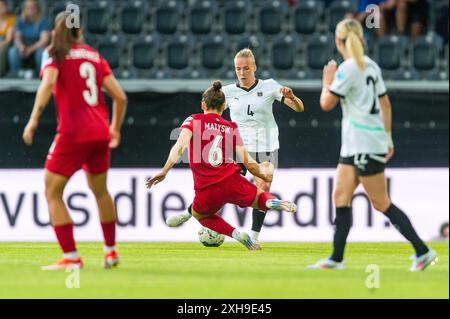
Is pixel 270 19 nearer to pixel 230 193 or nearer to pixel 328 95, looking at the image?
pixel 230 193

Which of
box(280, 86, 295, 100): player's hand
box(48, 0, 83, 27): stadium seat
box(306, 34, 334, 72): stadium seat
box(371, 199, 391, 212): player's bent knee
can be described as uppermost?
box(48, 0, 83, 27): stadium seat

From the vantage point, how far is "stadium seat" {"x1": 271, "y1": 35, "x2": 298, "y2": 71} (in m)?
17.3

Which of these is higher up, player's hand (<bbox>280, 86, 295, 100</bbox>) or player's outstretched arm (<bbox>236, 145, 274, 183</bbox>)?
player's hand (<bbox>280, 86, 295, 100</bbox>)

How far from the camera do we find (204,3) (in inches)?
712

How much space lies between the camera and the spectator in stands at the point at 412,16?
18.2 m

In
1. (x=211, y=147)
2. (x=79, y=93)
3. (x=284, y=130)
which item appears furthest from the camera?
(x=284, y=130)

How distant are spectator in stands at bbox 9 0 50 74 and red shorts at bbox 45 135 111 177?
27.3ft

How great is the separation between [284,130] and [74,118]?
A: 714 cm

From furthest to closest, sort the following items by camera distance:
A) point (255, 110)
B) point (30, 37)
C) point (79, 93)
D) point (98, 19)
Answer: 1. point (98, 19)
2. point (30, 37)
3. point (255, 110)
4. point (79, 93)

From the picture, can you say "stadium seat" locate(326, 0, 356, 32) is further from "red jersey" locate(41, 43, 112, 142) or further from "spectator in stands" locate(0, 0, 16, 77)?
"red jersey" locate(41, 43, 112, 142)

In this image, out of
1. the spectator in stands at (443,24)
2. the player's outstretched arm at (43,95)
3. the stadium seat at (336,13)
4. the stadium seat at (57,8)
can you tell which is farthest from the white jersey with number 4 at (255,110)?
the spectator in stands at (443,24)

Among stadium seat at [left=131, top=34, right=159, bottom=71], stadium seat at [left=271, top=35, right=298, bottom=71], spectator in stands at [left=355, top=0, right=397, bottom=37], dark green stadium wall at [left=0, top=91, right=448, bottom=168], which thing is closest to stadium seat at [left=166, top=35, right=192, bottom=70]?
stadium seat at [left=131, top=34, right=159, bottom=71]

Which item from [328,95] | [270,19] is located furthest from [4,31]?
[328,95]

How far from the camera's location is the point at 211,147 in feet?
36.8
